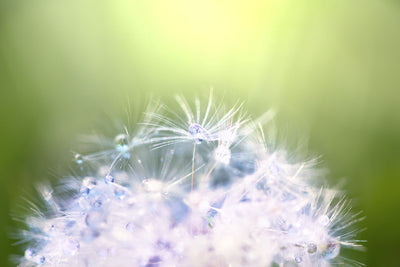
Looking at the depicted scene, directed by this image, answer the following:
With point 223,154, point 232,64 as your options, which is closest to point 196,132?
point 223,154

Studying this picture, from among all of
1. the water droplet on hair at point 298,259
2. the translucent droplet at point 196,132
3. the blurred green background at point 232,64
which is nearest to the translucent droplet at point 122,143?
the translucent droplet at point 196,132

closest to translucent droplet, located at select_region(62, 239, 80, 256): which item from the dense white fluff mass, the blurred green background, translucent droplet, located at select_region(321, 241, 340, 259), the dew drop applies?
the dense white fluff mass

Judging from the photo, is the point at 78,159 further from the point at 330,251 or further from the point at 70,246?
the point at 330,251

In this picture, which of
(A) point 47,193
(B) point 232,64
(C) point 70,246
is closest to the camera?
(C) point 70,246

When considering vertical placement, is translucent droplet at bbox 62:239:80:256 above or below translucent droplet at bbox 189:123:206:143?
below

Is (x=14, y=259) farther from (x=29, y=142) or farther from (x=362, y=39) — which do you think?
(x=362, y=39)

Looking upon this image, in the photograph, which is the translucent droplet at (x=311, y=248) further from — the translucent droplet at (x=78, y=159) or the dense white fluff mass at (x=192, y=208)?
the translucent droplet at (x=78, y=159)

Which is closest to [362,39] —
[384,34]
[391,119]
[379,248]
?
[384,34]

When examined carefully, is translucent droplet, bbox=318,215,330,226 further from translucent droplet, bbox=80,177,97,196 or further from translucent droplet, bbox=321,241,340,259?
translucent droplet, bbox=80,177,97,196
